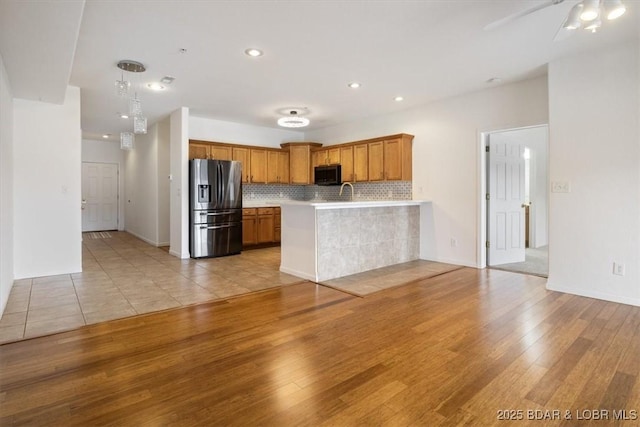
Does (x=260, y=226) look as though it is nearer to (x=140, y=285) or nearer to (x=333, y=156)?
(x=333, y=156)

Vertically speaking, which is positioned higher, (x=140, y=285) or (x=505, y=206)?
(x=505, y=206)

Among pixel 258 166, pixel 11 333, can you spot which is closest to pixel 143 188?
pixel 258 166

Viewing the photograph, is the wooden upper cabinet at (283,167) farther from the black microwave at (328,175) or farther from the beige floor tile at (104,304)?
the beige floor tile at (104,304)

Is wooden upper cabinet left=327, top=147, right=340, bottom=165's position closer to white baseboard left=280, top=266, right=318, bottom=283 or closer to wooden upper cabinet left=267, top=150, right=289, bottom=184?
wooden upper cabinet left=267, top=150, right=289, bottom=184

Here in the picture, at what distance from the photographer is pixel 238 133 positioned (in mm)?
7430

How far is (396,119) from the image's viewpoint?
6.28m

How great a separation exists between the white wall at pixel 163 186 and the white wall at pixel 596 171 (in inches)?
264

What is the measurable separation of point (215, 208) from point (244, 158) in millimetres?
1475

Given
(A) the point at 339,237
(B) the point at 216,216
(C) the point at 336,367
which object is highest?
(B) the point at 216,216

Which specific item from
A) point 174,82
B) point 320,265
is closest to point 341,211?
point 320,265

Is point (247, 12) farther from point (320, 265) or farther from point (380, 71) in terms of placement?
point (320, 265)

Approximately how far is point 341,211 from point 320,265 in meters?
0.77

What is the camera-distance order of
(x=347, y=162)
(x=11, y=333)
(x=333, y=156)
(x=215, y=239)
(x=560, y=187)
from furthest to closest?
(x=333, y=156) < (x=347, y=162) < (x=215, y=239) < (x=560, y=187) < (x=11, y=333)

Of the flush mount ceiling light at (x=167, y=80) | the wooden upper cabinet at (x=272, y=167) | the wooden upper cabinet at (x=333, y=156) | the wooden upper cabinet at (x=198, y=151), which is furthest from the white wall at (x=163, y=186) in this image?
the wooden upper cabinet at (x=333, y=156)
